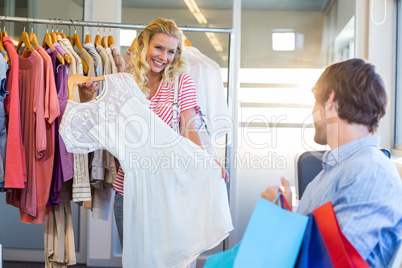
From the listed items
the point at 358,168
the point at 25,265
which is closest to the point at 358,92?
the point at 358,168

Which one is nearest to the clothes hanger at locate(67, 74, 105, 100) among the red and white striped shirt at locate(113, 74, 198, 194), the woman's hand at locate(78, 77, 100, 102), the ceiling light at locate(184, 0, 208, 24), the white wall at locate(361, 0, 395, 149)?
the woman's hand at locate(78, 77, 100, 102)

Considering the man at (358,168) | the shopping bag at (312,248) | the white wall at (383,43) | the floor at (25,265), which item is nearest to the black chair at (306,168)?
the white wall at (383,43)

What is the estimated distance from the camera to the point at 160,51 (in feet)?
7.20

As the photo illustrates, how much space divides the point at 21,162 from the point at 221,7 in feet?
6.58

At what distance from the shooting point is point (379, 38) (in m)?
3.31

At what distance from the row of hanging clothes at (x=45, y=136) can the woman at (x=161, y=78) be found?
0.84 ft

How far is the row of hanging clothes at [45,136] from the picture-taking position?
2.37m

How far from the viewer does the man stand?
99 centimetres

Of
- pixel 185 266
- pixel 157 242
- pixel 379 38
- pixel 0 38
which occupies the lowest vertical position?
pixel 185 266

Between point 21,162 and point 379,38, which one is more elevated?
point 379,38

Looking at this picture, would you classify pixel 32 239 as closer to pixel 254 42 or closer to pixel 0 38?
pixel 0 38

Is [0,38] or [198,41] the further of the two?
[198,41]

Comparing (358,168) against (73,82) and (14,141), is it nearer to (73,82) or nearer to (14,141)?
(73,82)

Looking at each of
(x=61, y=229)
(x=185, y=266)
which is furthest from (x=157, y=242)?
(x=61, y=229)
